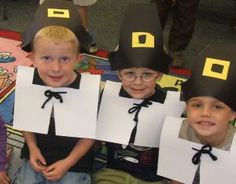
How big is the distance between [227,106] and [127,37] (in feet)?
1.28

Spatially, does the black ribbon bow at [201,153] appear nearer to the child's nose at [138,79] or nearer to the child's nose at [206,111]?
the child's nose at [206,111]

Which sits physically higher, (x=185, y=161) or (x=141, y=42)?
(x=141, y=42)

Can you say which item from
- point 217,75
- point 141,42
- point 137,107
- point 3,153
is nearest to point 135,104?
point 137,107

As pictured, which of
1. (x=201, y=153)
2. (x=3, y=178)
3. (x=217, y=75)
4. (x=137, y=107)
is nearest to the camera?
(x=217, y=75)

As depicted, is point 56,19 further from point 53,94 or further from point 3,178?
point 3,178

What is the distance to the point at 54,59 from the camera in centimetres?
134

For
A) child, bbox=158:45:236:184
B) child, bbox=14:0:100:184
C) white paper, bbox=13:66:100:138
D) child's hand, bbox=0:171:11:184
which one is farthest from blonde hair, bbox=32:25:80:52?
child's hand, bbox=0:171:11:184

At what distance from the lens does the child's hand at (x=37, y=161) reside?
1.44m

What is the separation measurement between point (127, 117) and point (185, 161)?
250 millimetres

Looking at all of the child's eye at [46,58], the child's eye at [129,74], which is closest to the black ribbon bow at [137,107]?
the child's eye at [129,74]

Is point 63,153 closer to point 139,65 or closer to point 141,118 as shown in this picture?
point 141,118

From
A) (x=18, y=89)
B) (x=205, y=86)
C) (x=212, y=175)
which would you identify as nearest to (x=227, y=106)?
(x=205, y=86)

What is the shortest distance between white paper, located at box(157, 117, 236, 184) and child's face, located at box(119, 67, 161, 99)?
13cm

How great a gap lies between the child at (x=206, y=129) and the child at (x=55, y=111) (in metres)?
0.30
